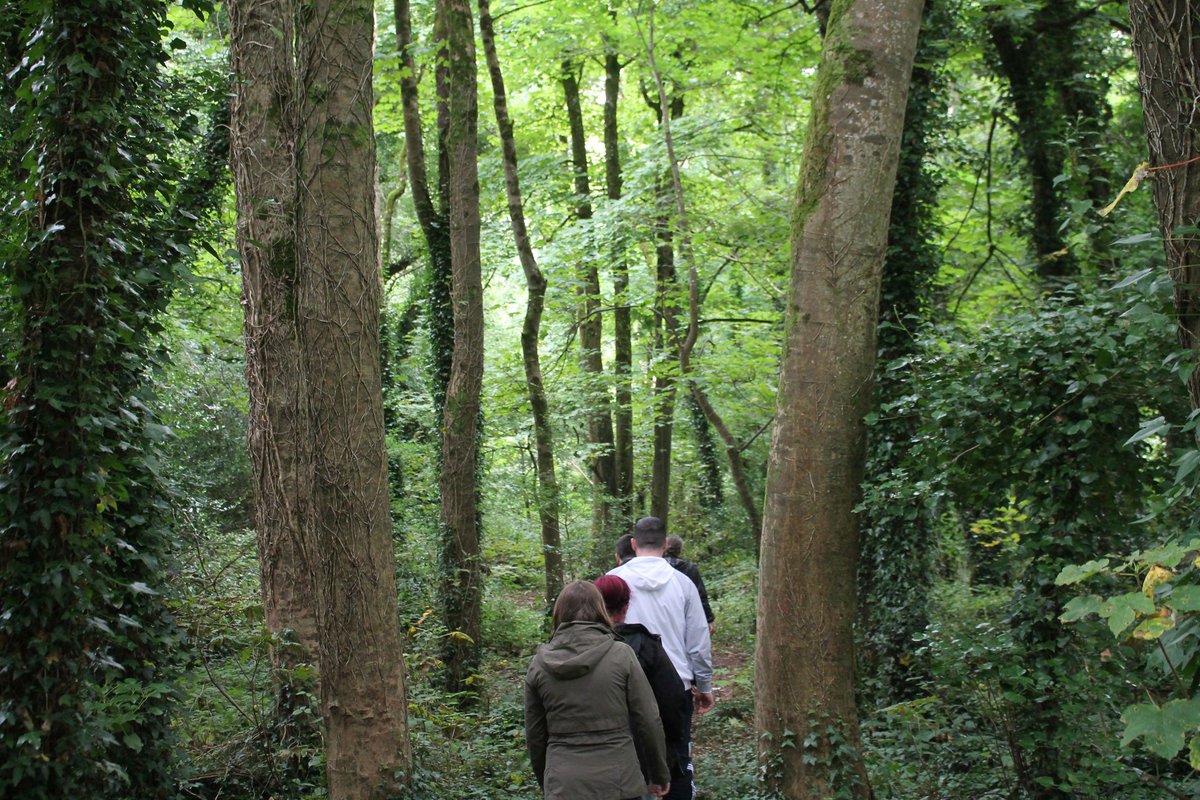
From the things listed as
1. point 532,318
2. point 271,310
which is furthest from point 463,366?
point 271,310

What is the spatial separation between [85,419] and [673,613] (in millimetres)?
3620

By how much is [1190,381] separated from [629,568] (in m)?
3.41

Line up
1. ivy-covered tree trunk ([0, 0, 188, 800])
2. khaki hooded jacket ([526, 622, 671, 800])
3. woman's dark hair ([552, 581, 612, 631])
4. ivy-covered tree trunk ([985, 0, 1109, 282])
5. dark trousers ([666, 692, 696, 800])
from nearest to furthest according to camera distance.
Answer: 1. ivy-covered tree trunk ([0, 0, 188, 800])
2. khaki hooded jacket ([526, 622, 671, 800])
3. woman's dark hair ([552, 581, 612, 631])
4. dark trousers ([666, 692, 696, 800])
5. ivy-covered tree trunk ([985, 0, 1109, 282])

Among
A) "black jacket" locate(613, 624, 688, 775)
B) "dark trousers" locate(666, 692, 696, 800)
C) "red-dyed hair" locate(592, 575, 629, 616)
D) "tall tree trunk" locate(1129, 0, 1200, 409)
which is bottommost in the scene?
"dark trousers" locate(666, 692, 696, 800)

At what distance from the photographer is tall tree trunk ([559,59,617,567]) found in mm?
17616

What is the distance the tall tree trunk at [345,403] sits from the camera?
16.7 ft

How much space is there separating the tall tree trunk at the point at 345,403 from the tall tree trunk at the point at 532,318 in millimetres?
7011

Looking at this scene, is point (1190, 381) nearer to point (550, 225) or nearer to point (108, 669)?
point (108, 669)

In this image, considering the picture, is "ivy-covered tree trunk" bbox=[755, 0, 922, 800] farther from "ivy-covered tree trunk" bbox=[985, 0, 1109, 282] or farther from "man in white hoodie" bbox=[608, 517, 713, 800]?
"ivy-covered tree trunk" bbox=[985, 0, 1109, 282]

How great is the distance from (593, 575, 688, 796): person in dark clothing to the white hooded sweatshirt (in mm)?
511

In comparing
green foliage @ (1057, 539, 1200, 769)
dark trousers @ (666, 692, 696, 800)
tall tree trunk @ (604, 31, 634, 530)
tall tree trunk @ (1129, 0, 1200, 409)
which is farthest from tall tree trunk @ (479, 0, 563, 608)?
green foliage @ (1057, 539, 1200, 769)

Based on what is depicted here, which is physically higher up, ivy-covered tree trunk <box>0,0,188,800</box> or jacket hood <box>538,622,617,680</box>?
ivy-covered tree trunk <box>0,0,188,800</box>

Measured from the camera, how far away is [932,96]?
33.5 feet

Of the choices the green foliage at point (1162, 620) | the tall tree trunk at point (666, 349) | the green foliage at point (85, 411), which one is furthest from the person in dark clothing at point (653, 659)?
the tall tree trunk at point (666, 349)
